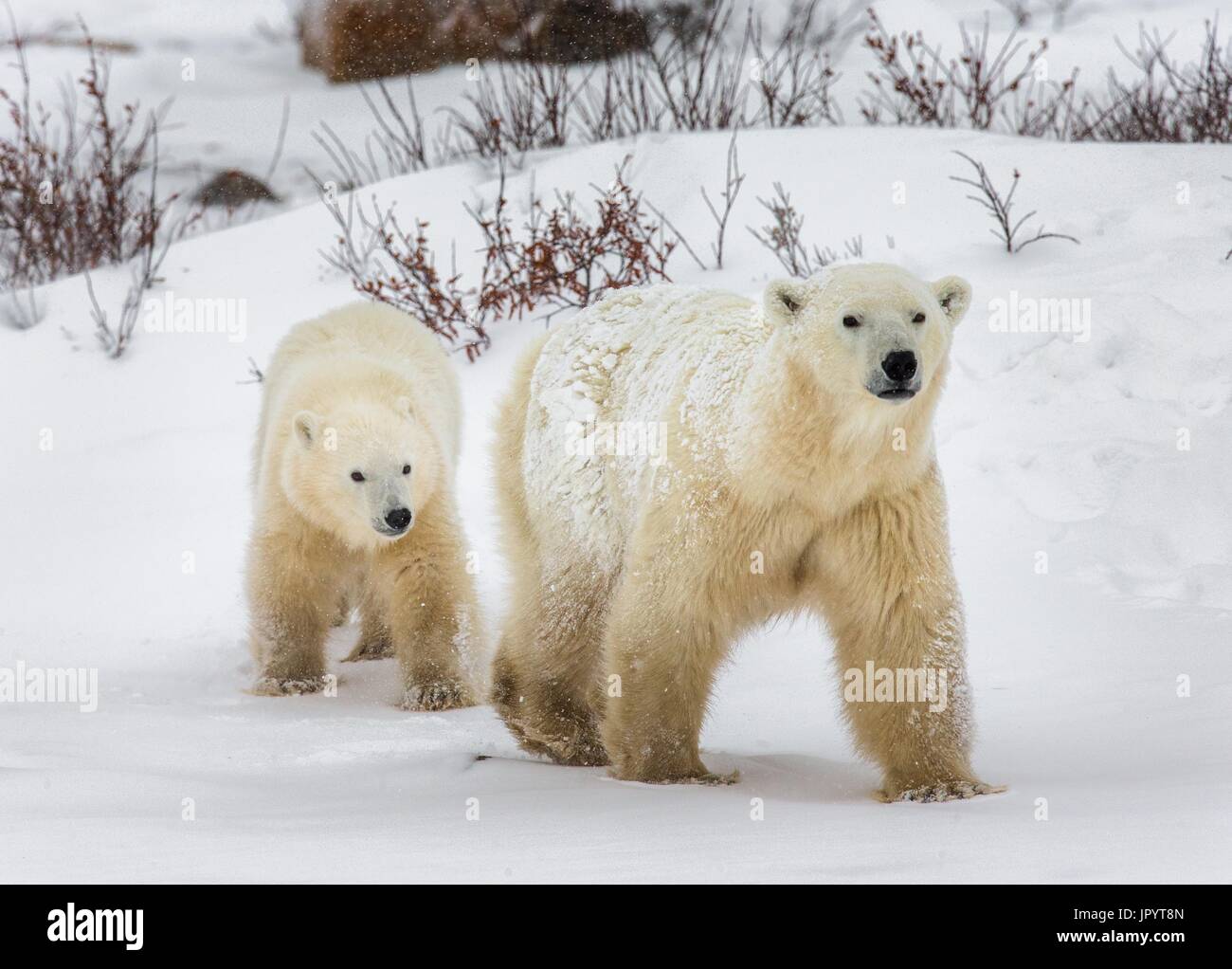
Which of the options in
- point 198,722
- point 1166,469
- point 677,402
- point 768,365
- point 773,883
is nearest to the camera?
point 773,883

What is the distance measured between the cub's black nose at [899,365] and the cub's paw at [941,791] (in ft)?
3.10

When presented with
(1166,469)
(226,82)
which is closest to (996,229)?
(1166,469)

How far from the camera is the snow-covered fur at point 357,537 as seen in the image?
4711mm

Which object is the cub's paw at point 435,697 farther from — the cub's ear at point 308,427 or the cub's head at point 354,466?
the cub's ear at point 308,427

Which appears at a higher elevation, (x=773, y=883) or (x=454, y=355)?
(x=454, y=355)

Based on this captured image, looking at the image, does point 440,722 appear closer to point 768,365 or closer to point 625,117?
point 768,365

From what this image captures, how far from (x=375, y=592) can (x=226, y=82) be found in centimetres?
1023

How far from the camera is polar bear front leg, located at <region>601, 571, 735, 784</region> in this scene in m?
3.41

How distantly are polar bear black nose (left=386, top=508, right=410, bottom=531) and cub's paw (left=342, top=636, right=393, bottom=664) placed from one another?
116 centimetres

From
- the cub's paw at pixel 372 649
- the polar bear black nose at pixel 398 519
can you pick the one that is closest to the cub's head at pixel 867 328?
the polar bear black nose at pixel 398 519

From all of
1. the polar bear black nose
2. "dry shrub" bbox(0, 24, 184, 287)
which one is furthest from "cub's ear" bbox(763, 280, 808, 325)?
"dry shrub" bbox(0, 24, 184, 287)

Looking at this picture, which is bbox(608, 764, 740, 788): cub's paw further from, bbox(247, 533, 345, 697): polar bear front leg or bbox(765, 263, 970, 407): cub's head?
bbox(247, 533, 345, 697): polar bear front leg

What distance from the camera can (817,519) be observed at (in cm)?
331

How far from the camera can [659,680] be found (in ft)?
11.3
